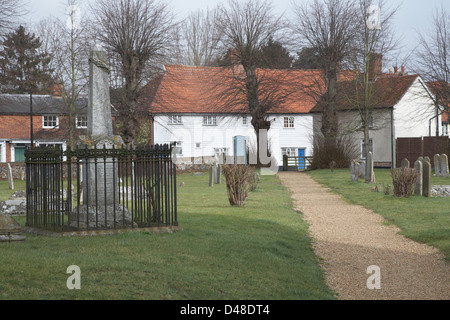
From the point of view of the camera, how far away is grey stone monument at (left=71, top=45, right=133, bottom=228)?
11.0 meters

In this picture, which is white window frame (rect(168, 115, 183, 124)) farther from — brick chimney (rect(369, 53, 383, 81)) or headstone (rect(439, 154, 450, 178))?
headstone (rect(439, 154, 450, 178))

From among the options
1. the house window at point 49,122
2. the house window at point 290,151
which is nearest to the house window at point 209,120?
the house window at point 290,151

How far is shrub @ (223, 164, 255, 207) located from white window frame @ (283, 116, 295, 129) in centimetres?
4007

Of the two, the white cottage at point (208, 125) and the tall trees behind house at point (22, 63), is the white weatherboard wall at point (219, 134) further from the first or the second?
the tall trees behind house at point (22, 63)

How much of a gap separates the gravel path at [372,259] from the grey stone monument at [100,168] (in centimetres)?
402

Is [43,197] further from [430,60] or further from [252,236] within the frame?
[430,60]

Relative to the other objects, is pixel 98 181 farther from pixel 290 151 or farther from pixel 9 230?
pixel 290 151

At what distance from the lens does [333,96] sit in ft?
146

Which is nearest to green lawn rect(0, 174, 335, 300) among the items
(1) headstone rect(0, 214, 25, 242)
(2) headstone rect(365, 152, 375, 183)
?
(1) headstone rect(0, 214, 25, 242)

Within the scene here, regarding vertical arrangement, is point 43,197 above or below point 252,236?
above

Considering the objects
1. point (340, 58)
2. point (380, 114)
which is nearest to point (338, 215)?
point (340, 58)

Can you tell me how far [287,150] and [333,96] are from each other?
1410 centimetres

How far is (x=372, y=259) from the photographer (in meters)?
10.5
